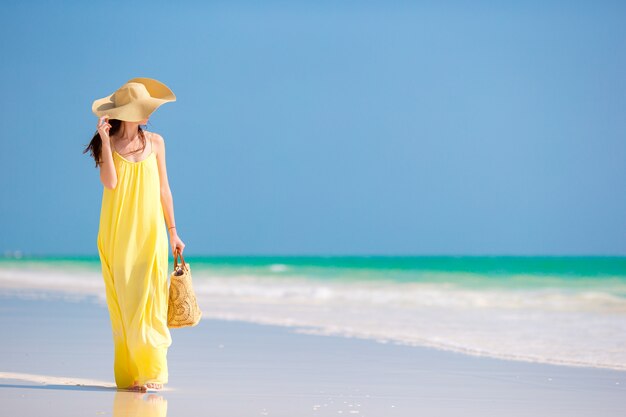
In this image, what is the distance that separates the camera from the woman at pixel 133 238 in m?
4.88

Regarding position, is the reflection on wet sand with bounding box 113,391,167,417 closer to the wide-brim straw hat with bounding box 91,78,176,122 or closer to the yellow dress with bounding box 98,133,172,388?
the yellow dress with bounding box 98,133,172,388

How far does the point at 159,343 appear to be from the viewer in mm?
4895

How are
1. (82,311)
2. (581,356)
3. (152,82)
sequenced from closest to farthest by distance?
1. (152,82)
2. (581,356)
3. (82,311)

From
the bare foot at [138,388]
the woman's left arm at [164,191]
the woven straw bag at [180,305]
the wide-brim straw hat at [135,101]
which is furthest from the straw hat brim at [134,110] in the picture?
the bare foot at [138,388]

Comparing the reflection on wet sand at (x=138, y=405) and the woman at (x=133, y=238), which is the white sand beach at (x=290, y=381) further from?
the woman at (x=133, y=238)

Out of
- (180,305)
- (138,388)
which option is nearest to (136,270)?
(180,305)

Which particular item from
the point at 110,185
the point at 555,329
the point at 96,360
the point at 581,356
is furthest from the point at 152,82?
the point at 555,329

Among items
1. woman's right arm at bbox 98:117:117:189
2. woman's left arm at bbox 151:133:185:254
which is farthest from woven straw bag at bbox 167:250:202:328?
woman's right arm at bbox 98:117:117:189

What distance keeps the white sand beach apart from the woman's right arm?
3.64ft

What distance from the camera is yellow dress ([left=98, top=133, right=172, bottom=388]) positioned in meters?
4.87

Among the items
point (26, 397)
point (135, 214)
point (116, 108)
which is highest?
point (116, 108)

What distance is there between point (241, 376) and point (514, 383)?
168 cm

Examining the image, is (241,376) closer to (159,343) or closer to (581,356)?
(159,343)

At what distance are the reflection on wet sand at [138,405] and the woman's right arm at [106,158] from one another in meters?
1.09
